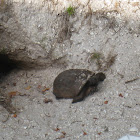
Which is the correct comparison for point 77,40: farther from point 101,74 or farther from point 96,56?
point 101,74

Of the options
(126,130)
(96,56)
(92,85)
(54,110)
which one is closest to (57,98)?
(54,110)

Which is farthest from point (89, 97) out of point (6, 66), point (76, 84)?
point (6, 66)

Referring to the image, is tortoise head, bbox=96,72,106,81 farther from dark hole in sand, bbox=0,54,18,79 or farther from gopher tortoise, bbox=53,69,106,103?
dark hole in sand, bbox=0,54,18,79

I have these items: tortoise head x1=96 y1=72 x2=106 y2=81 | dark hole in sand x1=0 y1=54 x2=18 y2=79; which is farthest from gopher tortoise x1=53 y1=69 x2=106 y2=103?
dark hole in sand x1=0 y1=54 x2=18 y2=79

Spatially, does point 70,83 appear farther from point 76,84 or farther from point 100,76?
point 100,76

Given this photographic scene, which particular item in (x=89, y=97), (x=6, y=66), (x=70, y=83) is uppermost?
(x=70, y=83)

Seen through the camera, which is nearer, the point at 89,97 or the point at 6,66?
the point at 89,97

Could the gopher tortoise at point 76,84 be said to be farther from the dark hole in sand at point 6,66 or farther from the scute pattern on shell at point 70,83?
the dark hole in sand at point 6,66
